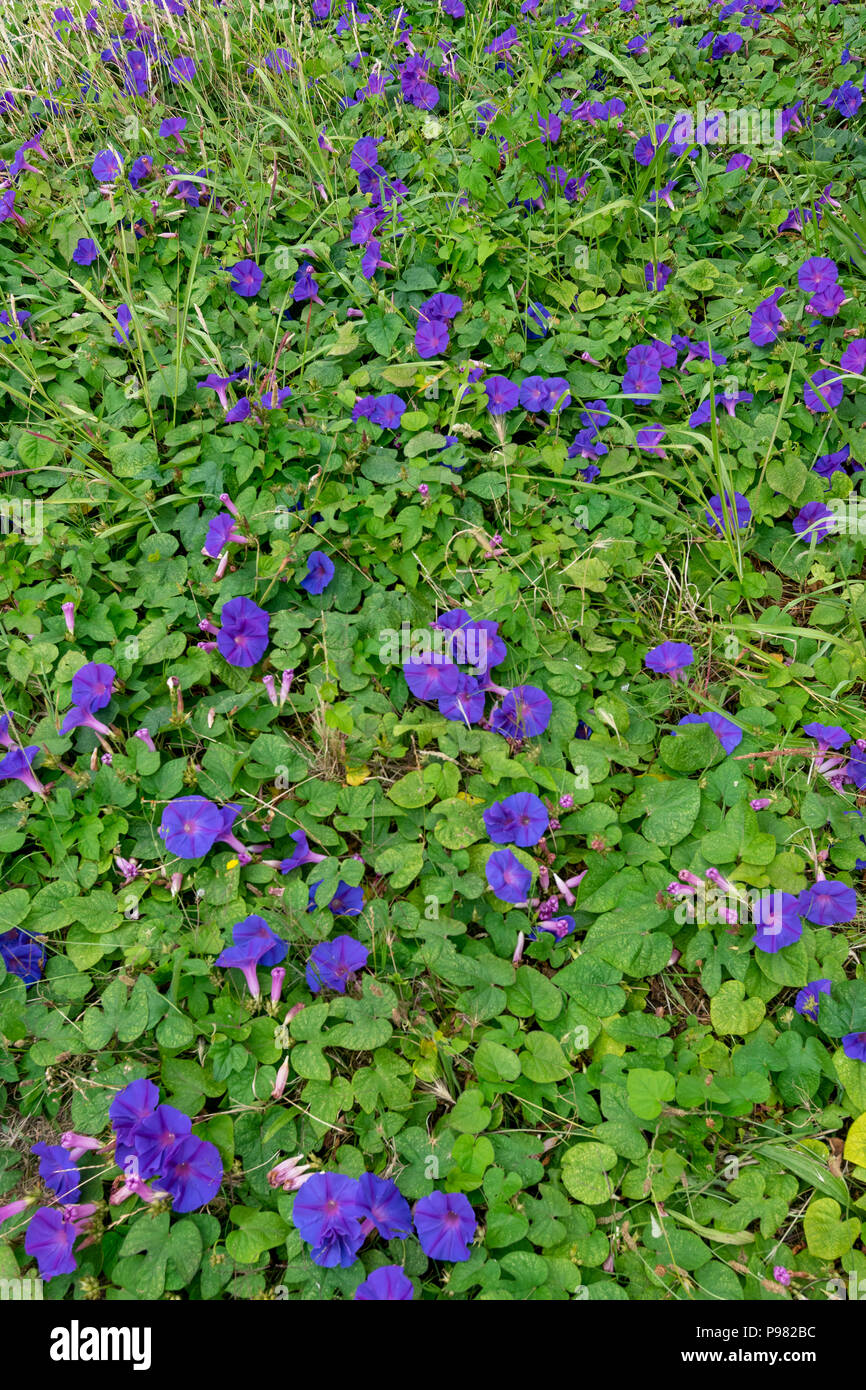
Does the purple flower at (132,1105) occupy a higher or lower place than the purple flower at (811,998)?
lower

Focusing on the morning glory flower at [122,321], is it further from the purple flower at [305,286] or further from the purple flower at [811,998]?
the purple flower at [811,998]

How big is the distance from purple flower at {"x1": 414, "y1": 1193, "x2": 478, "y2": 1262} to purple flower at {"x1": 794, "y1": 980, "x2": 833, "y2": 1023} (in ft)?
2.91

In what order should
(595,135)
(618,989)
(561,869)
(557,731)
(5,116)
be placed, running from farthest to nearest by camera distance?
1. (5,116)
2. (595,135)
3. (557,731)
4. (561,869)
5. (618,989)

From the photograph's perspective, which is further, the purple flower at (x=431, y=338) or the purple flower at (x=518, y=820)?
the purple flower at (x=431, y=338)

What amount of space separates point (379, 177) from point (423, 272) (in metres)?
0.70

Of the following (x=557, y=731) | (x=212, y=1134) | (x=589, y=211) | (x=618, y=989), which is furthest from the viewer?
(x=589, y=211)

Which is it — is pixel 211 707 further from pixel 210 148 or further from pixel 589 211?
pixel 210 148

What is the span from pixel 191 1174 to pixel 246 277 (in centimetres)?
303

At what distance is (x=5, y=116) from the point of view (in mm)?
4113

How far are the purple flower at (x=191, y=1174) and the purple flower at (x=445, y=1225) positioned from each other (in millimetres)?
435

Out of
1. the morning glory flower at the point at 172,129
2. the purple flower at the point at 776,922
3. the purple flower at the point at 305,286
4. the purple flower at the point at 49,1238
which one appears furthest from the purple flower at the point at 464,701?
the morning glory flower at the point at 172,129

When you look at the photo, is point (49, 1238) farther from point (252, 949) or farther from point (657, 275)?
point (657, 275)

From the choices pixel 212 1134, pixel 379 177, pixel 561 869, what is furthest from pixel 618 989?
pixel 379 177

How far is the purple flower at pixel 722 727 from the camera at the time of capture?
2.34 meters
